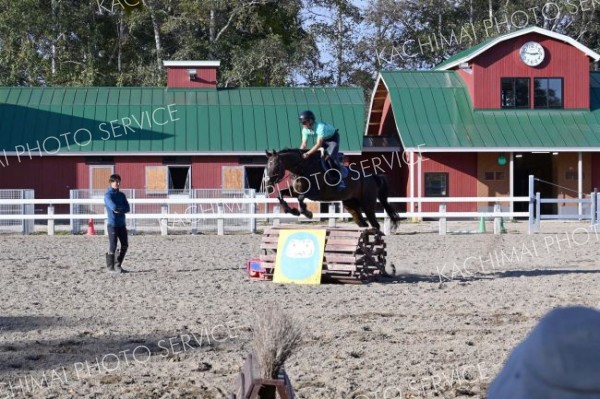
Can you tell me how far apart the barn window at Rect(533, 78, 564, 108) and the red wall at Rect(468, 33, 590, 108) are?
21 centimetres

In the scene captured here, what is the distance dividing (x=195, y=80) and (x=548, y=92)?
15766 millimetres

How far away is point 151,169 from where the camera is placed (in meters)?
38.0

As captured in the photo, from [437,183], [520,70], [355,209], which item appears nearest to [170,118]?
[437,183]

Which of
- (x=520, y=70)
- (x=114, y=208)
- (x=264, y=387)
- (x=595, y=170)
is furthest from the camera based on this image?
(x=520, y=70)

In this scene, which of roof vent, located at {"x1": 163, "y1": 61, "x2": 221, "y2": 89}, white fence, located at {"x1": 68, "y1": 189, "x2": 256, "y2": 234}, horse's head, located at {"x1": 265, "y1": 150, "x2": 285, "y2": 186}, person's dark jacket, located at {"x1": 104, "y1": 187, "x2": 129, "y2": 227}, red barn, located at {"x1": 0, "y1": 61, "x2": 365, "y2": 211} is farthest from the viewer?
roof vent, located at {"x1": 163, "y1": 61, "x2": 221, "y2": 89}

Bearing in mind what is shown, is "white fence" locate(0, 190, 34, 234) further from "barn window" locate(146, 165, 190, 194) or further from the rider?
the rider

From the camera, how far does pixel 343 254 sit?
1456 cm

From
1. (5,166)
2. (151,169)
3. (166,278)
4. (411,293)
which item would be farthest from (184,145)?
(411,293)

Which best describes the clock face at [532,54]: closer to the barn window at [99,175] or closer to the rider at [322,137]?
the barn window at [99,175]

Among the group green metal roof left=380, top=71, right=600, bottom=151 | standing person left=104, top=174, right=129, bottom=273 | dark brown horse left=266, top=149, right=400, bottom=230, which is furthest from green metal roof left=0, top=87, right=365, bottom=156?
dark brown horse left=266, top=149, right=400, bottom=230

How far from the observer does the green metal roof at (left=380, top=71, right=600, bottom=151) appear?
3700 cm

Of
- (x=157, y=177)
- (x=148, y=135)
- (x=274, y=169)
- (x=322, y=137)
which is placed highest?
(x=148, y=135)

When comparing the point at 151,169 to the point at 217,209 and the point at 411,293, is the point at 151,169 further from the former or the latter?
the point at 411,293

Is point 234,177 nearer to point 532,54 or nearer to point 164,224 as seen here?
point 164,224
